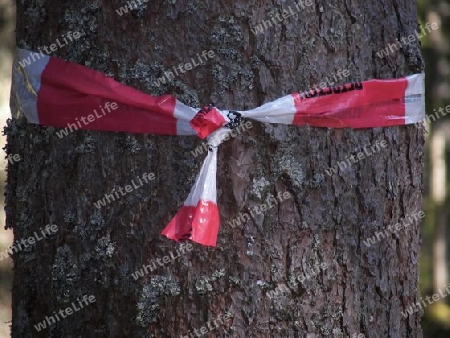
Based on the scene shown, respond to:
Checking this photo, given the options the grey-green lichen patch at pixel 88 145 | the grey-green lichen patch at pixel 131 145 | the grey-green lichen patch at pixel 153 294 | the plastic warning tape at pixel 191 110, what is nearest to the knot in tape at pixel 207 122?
the plastic warning tape at pixel 191 110

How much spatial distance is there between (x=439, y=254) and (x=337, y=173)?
8976mm

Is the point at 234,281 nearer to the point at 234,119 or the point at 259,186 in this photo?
the point at 259,186

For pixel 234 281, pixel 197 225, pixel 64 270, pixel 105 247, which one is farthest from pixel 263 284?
pixel 64 270

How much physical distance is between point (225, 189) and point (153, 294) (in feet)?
1.17

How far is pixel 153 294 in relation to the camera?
1.95m

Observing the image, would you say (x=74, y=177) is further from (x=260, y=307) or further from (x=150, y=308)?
(x=260, y=307)

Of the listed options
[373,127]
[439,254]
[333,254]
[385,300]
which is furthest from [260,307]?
[439,254]

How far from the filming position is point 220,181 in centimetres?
195

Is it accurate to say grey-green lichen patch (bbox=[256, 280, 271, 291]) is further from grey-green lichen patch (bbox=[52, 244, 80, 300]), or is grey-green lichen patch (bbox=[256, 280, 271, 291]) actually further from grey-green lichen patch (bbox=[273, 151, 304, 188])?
grey-green lichen patch (bbox=[52, 244, 80, 300])

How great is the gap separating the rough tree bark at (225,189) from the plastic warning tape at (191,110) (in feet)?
0.10

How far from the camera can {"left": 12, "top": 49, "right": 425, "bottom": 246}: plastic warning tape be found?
1900mm

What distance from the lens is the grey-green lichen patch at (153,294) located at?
6.38ft

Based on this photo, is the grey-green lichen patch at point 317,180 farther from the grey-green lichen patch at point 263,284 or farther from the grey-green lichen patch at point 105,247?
the grey-green lichen patch at point 105,247

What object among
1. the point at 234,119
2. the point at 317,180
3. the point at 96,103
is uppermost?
the point at 96,103
